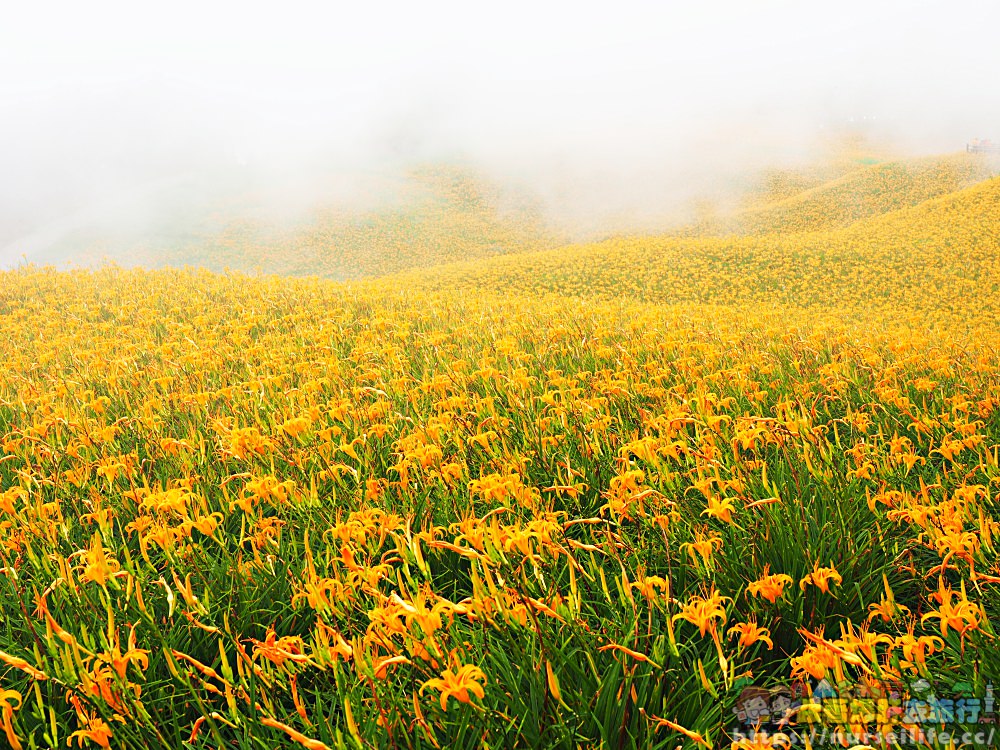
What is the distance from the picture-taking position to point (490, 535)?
1.71 m

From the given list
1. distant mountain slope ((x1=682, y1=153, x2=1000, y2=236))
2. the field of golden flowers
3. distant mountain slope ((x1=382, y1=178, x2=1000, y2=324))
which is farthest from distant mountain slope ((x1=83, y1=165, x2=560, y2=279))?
the field of golden flowers

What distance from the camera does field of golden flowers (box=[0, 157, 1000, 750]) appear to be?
142cm

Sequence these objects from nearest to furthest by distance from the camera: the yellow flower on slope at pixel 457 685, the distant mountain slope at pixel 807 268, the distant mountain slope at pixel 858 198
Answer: the yellow flower on slope at pixel 457 685 → the distant mountain slope at pixel 807 268 → the distant mountain slope at pixel 858 198

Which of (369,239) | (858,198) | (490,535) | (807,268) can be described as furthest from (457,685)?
(858,198)

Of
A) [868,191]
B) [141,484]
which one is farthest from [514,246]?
[141,484]

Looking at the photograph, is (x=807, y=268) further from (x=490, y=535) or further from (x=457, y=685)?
(x=457, y=685)

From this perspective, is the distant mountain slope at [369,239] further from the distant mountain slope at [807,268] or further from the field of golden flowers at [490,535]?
→ the field of golden flowers at [490,535]

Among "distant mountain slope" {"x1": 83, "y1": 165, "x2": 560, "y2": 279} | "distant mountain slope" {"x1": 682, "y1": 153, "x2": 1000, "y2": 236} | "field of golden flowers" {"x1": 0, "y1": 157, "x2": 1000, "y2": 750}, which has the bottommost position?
"field of golden flowers" {"x1": 0, "y1": 157, "x2": 1000, "y2": 750}

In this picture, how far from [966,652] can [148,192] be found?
48621 millimetres

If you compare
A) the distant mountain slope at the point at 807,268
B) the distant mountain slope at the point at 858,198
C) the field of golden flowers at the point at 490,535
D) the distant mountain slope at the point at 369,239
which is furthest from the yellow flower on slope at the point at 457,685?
the distant mountain slope at the point at 858,198

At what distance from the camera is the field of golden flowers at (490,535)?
142 centimetres

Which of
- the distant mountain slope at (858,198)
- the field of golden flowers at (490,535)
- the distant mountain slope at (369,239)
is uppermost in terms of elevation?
the distant mountain slope at (369,239)

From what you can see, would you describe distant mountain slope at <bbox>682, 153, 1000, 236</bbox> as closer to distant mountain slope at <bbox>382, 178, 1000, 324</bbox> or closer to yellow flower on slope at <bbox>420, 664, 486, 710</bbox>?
distant mountain slope at <bbox>382, 178, 1000, 324</bbox>

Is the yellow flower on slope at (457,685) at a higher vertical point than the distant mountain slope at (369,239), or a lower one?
lower
